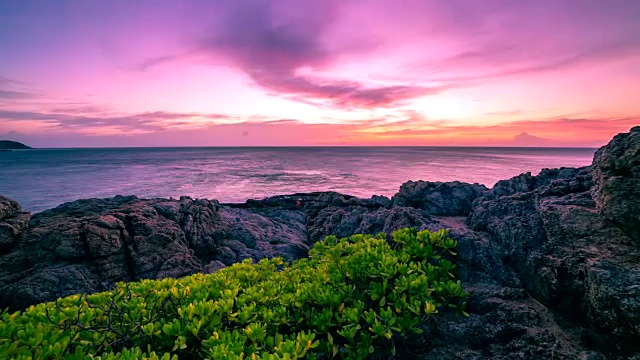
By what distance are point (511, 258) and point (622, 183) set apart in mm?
1914

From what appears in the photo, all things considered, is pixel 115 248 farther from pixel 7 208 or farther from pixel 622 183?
pixel 622 183

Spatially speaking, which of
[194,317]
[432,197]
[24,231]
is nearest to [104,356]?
[194,317]

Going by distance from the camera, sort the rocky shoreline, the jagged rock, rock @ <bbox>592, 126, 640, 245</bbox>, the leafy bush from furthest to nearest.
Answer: the jagged rock < rock @ <bbox>592, 126, 640, 245</bbox> < the rocky shoreline < the leafy bush

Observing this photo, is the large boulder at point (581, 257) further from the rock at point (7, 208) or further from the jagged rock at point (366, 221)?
the rock at point (7, 208)

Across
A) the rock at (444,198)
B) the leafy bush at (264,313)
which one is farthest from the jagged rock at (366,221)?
the leafy bush at (264,313)

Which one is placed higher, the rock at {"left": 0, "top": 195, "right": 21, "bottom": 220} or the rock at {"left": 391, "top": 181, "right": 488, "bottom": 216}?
the rock at {"left": 0, "top": 195, "right": 21, "bottom": 220}

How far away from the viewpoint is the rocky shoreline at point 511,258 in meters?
3.78

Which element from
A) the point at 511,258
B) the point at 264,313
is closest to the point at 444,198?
the point at 511,258

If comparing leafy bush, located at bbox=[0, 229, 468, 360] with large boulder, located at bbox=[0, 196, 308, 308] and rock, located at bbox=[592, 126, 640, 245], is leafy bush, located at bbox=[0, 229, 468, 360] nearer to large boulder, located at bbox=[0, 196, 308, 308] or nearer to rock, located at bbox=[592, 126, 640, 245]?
rock, located at bbox=[592, 126, 640, 245]

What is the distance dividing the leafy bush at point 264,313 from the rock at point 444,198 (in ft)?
30.8

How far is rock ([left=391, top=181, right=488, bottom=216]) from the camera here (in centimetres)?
1409

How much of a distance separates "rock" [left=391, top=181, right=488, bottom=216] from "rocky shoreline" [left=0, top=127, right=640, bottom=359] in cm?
191

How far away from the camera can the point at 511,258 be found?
542 cm

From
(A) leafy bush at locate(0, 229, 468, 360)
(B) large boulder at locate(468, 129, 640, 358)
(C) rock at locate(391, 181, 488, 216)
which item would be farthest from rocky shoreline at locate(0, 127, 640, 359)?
(C) rock at locate(391, 181, 488, 216)
